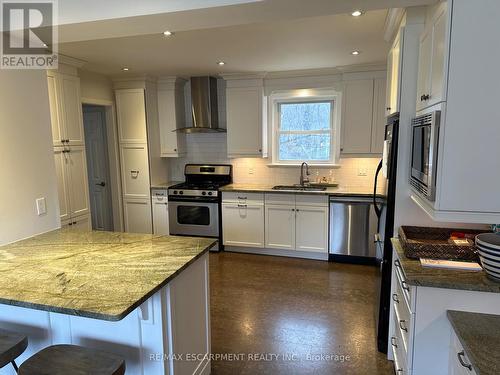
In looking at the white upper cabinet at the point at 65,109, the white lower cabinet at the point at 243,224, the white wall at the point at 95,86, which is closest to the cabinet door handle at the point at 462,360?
the white lower cabinet at the point at 243,224

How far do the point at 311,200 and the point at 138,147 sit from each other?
2536 mm

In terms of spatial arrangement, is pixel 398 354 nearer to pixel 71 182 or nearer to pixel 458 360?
pixel 458 360

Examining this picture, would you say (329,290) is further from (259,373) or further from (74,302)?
(74,302)

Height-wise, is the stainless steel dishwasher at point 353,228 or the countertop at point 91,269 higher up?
the countertop at point 91,269

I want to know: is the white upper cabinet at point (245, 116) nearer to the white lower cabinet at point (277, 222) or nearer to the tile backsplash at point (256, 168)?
the tile backsplash at point (256, 168)

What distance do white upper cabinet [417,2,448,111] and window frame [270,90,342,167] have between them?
2.58 metres

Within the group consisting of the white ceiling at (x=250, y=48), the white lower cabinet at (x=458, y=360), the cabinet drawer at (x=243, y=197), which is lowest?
the white lower cabinet at (x=458, y=360)

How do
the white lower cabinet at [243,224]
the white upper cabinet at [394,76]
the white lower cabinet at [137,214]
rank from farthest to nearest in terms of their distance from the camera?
the white lower cabinet at [137,214] → the white lower cabinet at [243,224] → the white upper cabinet at [394,76]

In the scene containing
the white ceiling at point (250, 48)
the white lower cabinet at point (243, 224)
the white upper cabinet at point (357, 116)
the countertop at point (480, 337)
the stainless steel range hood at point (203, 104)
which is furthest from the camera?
the stainless steel range hood at point (203, 104)

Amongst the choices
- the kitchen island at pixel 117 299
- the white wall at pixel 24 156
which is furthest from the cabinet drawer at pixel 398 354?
the white wall at pixel 24 156

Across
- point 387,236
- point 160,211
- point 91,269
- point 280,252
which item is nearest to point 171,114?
point 160,211

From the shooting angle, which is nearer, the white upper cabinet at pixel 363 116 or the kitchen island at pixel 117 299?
the kitchen island at pixel 117 299

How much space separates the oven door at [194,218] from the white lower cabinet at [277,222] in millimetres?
157

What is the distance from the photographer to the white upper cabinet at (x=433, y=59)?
5.15ft
